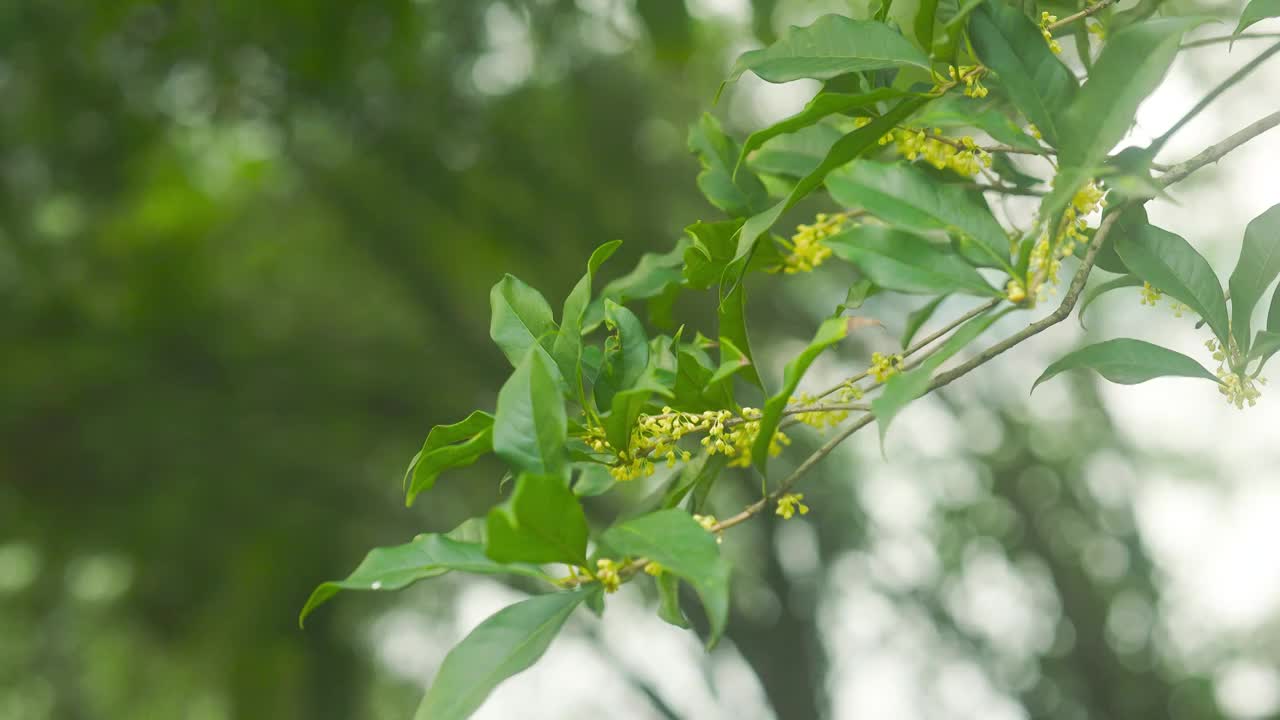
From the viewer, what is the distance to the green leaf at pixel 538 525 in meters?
0.47

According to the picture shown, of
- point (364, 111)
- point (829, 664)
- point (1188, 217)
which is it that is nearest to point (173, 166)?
point (364, 111)

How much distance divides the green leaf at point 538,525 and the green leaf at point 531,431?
0.03m

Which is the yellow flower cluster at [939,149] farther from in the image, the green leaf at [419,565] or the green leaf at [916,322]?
the green leaf at [419,565]

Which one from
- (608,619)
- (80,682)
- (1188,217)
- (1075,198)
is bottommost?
(80,682)

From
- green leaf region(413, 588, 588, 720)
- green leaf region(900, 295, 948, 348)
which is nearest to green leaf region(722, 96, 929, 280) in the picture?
green leaf region(900, 295, 948, 348)

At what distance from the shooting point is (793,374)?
0.53 metres

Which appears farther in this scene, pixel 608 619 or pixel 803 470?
pixel 608 619

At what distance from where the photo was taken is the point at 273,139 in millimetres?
3475

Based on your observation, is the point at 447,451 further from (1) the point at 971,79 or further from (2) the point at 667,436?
(1) the point at 971,79

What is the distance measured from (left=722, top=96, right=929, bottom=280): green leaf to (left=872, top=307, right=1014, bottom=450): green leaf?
129mm

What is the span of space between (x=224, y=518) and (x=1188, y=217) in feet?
12.5

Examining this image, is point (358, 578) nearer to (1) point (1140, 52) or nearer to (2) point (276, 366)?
(1) point (1140, 52)

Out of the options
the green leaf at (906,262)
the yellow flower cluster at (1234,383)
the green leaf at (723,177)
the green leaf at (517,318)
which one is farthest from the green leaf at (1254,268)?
the green leaf at (517,318)

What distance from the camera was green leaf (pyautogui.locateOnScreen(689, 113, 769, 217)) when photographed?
0.78m
